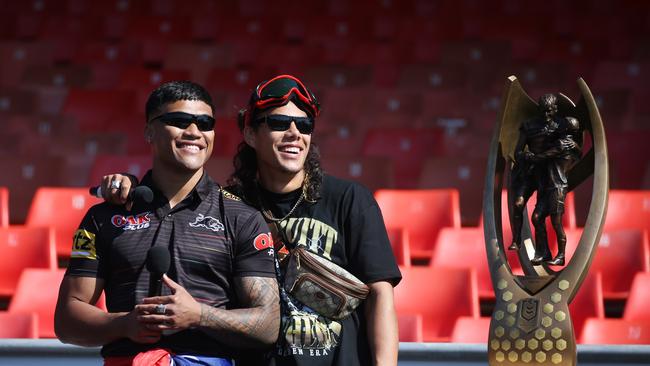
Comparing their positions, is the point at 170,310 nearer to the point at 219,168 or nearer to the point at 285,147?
the point at 285,147

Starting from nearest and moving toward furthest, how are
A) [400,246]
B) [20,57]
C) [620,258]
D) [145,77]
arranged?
[400,246] → [620,258] → [145,77] → [20,57]

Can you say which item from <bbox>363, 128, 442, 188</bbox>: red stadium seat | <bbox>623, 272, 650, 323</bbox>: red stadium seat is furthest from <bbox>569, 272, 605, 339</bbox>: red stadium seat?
<bbox>363, 128, 442, 188</bbox>: red stadium seat

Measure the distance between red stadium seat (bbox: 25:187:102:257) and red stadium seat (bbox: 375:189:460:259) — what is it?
1.59m

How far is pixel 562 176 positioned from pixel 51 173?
4.80 meters

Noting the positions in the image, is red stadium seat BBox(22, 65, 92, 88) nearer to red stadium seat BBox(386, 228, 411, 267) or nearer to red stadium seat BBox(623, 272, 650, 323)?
red stadium seat BBox(386, 228, 411, 267)

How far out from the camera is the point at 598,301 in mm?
5047

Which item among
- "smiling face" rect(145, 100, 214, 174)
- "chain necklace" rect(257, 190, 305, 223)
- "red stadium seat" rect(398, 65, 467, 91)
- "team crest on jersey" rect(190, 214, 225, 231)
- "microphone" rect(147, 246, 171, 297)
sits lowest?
"microphone" rect(147, 246, 171, 297)

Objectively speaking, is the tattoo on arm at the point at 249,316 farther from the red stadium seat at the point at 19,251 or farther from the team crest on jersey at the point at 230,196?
the red stadium seat at the point at 19,251

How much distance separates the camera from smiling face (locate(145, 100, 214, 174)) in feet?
8.74

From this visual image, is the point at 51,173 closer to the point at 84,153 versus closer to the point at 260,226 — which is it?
the point at 84,153

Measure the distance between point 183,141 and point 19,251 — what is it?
330cm

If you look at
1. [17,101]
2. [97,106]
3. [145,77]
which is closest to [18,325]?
[97,106]

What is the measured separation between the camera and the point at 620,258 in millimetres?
5609

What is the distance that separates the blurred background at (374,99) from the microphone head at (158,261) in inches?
92.0
